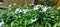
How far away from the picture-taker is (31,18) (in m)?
1.80

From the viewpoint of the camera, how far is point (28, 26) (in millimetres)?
1759

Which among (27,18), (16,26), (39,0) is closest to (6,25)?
(16,26)

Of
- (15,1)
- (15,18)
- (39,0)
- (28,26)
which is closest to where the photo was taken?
(28,26)

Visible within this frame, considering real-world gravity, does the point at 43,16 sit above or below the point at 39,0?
below

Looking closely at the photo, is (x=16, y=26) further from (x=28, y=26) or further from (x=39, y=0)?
(x=39, y=0)

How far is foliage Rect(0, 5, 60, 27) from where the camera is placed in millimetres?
1755

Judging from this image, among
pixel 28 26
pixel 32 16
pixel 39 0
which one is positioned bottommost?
pixel 28 26

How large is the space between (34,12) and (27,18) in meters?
0.14

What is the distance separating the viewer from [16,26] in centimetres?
177

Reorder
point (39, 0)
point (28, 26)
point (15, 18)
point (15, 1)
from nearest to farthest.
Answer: point (28, 26)
point (15, 18)
point (39, 0)
point (15, 1)

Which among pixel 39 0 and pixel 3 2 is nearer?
pixel 39 0

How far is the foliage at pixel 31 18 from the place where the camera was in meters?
1.75

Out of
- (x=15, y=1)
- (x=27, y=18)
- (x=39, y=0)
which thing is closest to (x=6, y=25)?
(x=27, y=18)

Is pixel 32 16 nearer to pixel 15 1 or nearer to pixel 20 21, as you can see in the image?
pixel 20 21
